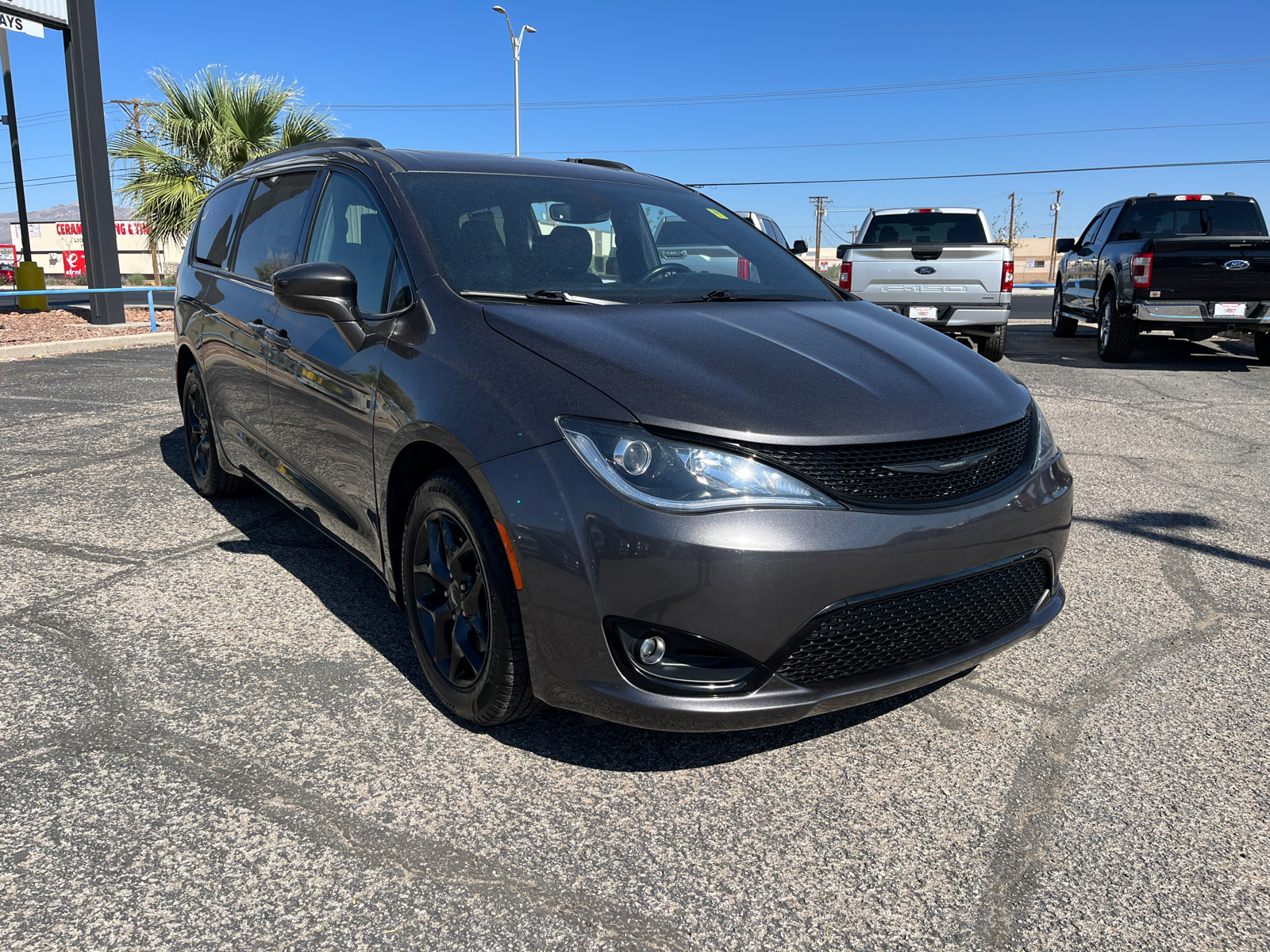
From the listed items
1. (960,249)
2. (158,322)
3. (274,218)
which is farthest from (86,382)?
(960,249)

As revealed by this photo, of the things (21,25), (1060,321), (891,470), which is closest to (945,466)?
(891,470)

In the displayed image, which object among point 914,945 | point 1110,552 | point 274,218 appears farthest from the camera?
point 1110,552

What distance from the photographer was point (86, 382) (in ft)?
32.8

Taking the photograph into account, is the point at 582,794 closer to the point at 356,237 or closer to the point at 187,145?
the point at 356,237

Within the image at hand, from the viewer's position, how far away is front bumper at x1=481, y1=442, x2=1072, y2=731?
2203mm

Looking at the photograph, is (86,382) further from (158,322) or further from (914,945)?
(914,945)

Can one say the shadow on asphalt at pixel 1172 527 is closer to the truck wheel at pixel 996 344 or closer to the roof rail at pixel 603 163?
the roof rail at pixel 603 163

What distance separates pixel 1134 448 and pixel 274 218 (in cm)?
580

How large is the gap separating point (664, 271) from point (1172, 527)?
3095 mm

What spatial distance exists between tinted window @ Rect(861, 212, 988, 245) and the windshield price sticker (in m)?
13.5

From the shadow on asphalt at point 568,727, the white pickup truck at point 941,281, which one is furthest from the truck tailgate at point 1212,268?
the shadow on asphalt at point 568,727

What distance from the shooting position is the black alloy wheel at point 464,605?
252 cm

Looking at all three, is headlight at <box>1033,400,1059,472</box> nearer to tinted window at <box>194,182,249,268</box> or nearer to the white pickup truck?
tinted window at <box>194,182,249,268</box>

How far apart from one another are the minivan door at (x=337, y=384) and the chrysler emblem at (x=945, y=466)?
1.61 metres
